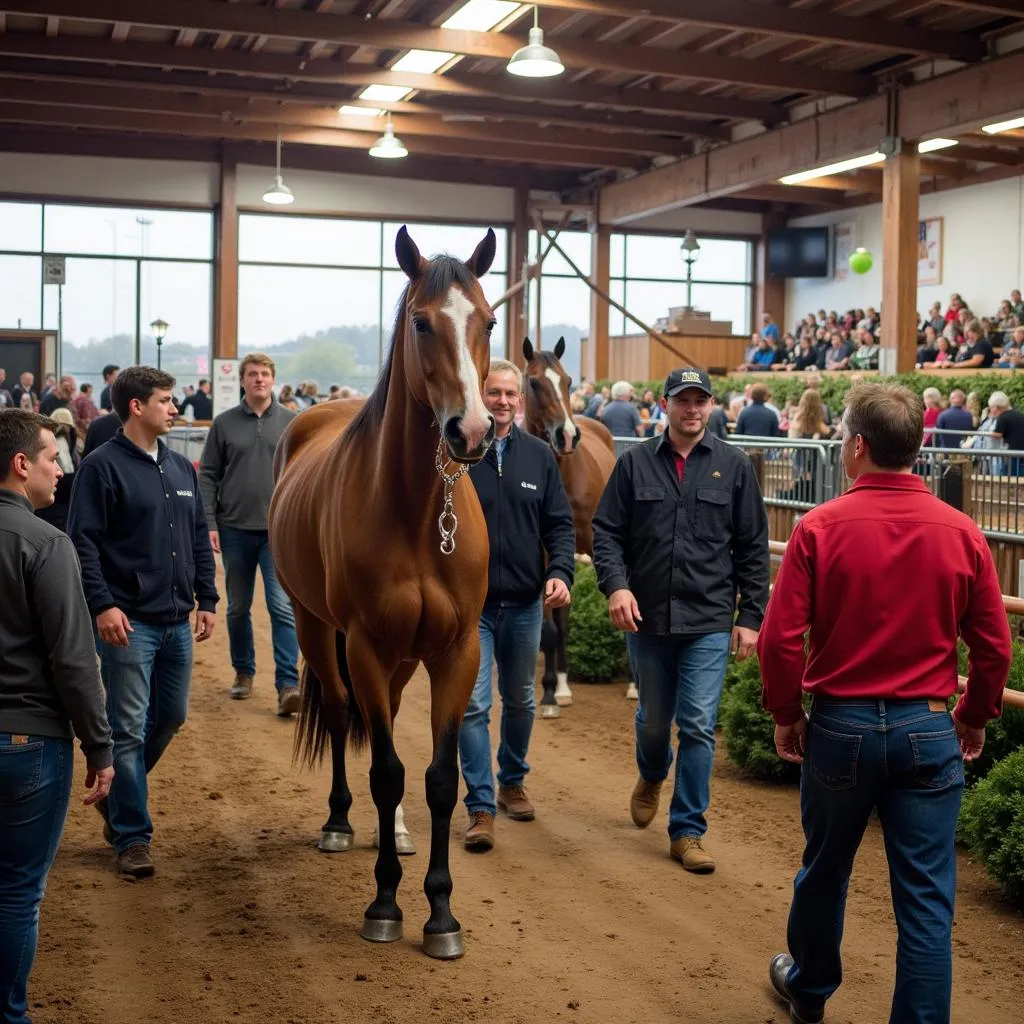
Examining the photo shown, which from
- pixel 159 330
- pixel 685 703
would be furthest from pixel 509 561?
pixel 159 330

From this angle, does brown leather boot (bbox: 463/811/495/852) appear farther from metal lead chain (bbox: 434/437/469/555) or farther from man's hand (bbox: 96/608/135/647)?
man's hand (bbox: 96/608/135/647)

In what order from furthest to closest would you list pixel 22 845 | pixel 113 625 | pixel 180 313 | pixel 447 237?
1. pixel 447 237
2. pixel 180 313
3. pixel 113 625
4. pixel 22 845

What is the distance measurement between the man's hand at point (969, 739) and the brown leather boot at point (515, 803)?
8.96ft

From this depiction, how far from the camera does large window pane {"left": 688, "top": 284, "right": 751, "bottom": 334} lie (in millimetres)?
29922

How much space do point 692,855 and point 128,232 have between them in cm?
2296

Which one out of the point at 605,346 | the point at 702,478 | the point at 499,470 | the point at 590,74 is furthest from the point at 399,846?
the point at 605,346

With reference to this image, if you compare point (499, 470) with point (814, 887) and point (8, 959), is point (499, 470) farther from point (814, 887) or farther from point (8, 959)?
point (8, 959)

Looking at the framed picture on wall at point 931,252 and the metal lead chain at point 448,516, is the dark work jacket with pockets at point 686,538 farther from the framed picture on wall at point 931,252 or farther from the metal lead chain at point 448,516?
the framed picture on wall at point 931,252

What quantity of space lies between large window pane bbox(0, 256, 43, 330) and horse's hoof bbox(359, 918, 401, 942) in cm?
2301

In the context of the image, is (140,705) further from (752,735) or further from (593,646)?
(593,646)

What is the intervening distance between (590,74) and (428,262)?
16.2m

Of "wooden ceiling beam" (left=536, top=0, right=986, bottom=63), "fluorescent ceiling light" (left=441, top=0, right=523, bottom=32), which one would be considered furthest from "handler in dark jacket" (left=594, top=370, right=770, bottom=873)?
"fluorescent ceiling light" (left=441, top=0, right=523, bottom=32)

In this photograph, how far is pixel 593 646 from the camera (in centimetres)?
892

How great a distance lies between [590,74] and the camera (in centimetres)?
1919
